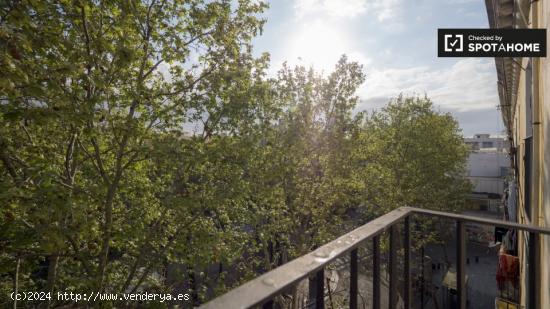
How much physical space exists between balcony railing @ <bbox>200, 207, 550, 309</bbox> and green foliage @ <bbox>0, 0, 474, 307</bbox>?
3.87 metres

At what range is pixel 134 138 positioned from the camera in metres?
7.05

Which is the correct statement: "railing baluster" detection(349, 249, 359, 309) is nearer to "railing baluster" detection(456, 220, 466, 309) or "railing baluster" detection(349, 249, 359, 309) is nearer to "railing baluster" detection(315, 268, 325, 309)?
"railing baluster" detection(315, 268, 325, 309)

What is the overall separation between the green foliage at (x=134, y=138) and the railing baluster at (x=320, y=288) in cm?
391

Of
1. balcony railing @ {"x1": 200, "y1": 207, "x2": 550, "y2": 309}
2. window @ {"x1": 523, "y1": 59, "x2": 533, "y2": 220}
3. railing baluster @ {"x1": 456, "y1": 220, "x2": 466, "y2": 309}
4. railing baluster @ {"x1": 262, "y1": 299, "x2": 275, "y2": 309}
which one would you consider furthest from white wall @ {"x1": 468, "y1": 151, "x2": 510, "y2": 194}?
railing baluster @ {"x1": 262, "y1": 299, "x2": 275, "y2": 309}

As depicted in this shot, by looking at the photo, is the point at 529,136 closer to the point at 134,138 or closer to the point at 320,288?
the point at 320,288

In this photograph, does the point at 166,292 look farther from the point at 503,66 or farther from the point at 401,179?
the point at 401,179

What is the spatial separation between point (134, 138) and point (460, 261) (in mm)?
6854

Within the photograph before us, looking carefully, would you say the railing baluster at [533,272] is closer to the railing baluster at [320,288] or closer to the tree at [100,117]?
the railing baluster at [320,288]

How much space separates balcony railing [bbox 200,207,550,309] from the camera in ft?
2.81

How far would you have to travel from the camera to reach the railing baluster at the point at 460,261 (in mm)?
2248

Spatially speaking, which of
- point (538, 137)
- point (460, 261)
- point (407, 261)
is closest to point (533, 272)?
point (460, 261)

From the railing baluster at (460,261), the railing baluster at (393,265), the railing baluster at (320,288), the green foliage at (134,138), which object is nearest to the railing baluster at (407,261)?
the railing baluster at (393,265)

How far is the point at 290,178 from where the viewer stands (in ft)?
44.8

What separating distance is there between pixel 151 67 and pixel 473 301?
2346 cm
